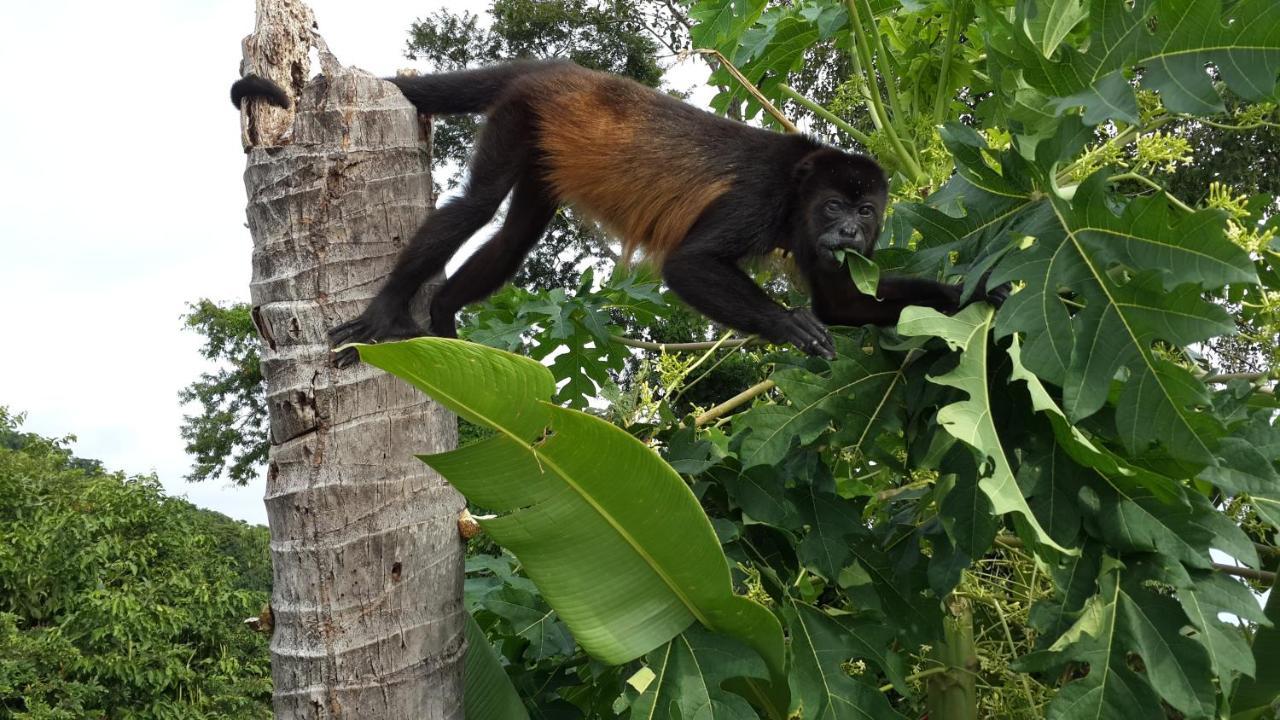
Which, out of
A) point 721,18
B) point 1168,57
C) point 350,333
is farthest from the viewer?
point 721,18

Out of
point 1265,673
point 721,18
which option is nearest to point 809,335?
point 1265,673

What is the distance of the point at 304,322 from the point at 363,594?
0.80m

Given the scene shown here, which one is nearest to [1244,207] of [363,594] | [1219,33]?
[1219,33]

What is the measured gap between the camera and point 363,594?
9.66ft

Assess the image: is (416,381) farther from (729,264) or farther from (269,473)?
(729,264)

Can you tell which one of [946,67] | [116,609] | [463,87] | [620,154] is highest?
[946,67]

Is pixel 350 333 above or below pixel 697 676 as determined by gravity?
above

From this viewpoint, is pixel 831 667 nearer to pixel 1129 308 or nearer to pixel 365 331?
pixel 1129 308

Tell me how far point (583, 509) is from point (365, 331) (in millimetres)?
881

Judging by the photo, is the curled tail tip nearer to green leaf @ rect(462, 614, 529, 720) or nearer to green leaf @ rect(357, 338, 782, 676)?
green leaf @ rect(357, 338, 782, 676)

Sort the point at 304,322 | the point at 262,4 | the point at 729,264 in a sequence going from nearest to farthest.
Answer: the point at 304,322 < the point at 262,4 < the point at 729,264

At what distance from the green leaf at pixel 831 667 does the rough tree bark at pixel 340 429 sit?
39.2 inches

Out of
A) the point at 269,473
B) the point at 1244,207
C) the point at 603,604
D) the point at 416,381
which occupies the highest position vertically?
the point at 1244,207

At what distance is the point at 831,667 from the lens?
120 inches
